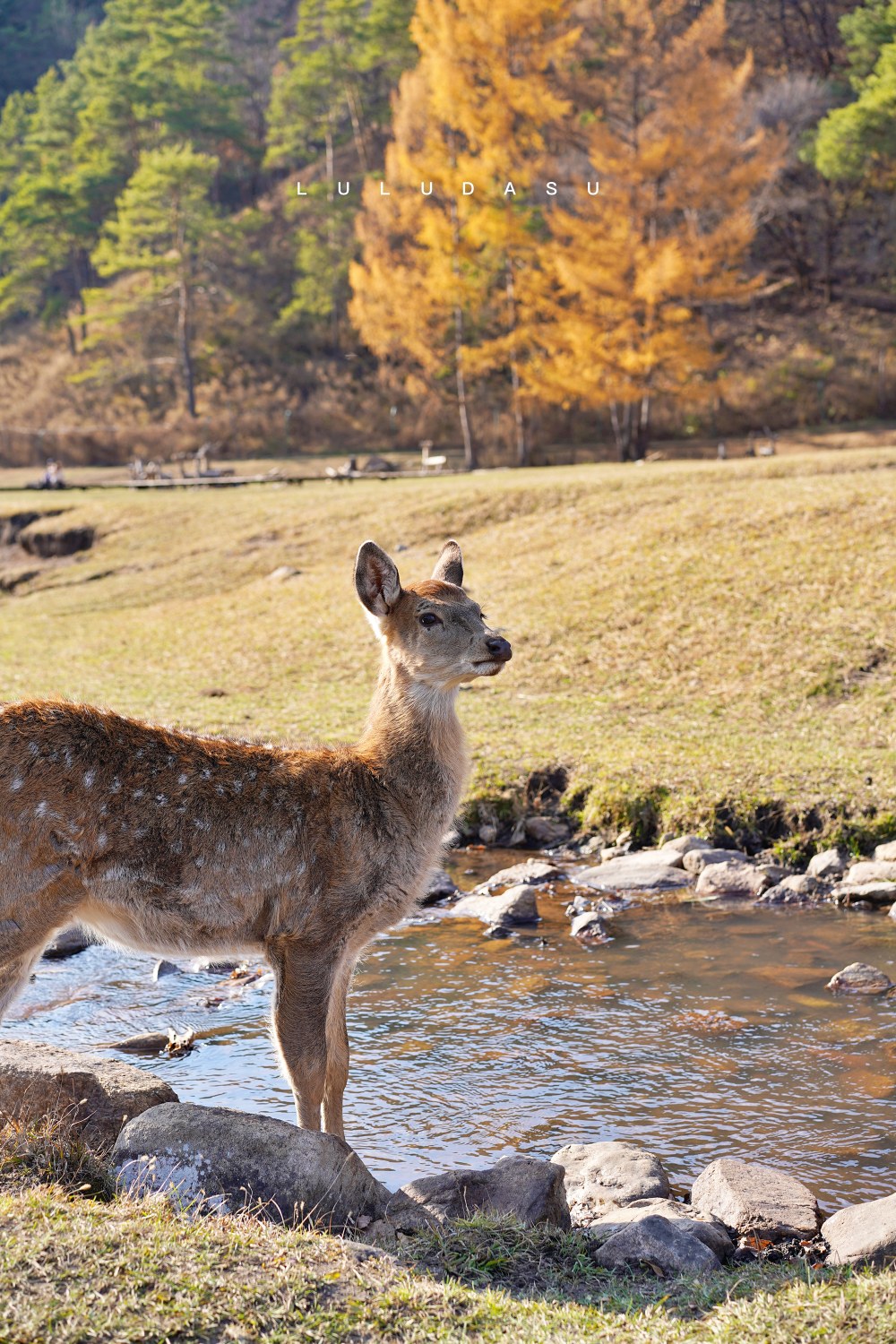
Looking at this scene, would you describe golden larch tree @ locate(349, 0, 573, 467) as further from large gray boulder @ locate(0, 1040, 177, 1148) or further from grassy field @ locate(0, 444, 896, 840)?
large gray boulder @ locate(0, 1040, 177, 1148)

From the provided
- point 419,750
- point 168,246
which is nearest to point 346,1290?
point 419,750

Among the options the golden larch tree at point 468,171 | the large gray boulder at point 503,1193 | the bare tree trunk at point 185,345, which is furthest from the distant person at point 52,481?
the large gray boulder at point 503,1193

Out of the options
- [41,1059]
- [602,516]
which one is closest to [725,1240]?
[41,1059]

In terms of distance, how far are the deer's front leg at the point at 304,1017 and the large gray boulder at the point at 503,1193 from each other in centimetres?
62

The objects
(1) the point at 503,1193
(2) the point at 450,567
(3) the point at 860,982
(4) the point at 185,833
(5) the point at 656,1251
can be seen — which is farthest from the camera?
(3) the point at 860,982

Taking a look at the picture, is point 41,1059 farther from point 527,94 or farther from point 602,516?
point 527,94

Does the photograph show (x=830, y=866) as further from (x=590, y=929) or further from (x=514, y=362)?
(x=514, y=362)

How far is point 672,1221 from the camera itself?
5.22 m

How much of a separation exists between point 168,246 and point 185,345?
27.1ft

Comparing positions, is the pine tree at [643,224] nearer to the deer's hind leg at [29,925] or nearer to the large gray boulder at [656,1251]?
the deer's hind leg at [29,925]

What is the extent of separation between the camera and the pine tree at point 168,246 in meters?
50.5

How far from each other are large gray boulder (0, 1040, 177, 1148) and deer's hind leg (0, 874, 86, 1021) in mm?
392

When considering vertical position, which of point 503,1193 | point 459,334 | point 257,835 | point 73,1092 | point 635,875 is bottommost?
point 635,875

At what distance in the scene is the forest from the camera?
3372 centimetres
